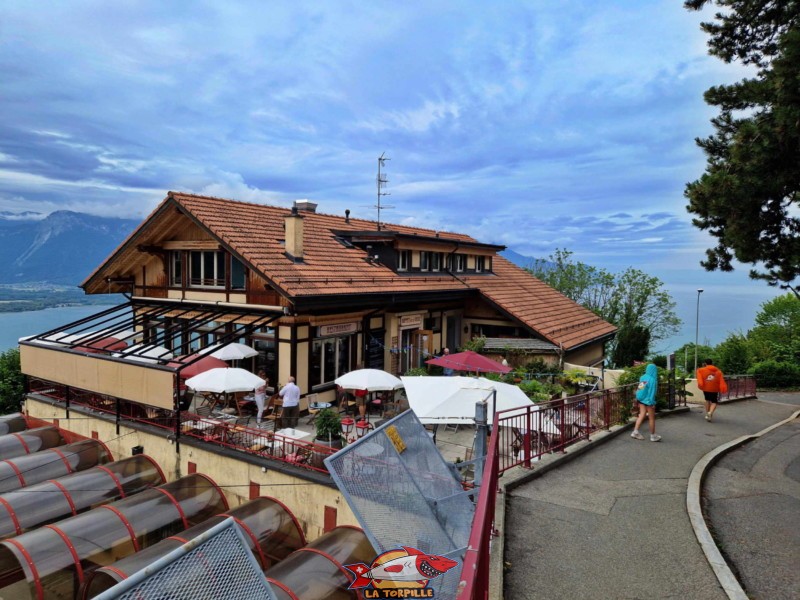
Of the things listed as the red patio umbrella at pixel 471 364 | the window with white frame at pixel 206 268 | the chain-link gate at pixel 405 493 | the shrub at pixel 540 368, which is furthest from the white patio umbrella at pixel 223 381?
the shrub at pixel 540 368

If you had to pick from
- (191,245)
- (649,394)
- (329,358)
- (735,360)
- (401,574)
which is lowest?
(735,360)

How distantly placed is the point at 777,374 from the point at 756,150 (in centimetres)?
2732

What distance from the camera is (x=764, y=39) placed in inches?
381

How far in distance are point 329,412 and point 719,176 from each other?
29.5ft

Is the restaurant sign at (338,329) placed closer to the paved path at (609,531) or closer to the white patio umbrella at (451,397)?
the white patio umbrella at (451,397)

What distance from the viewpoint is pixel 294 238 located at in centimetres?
1670

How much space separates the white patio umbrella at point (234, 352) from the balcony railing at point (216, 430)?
1.82 metres

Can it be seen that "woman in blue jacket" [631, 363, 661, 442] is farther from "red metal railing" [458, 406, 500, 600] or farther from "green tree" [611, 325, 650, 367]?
"green tree" [611, 325, 650, 367]

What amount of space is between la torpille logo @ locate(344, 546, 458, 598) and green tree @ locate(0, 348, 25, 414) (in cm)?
3183

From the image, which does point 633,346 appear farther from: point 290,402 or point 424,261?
point 290,402

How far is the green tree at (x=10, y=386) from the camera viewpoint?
91.3 ft

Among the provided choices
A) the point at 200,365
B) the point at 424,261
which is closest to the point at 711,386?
the point at 424,261

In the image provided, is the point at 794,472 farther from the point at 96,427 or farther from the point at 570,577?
the point at 96,427

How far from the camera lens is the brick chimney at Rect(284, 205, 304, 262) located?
54.7 ft
